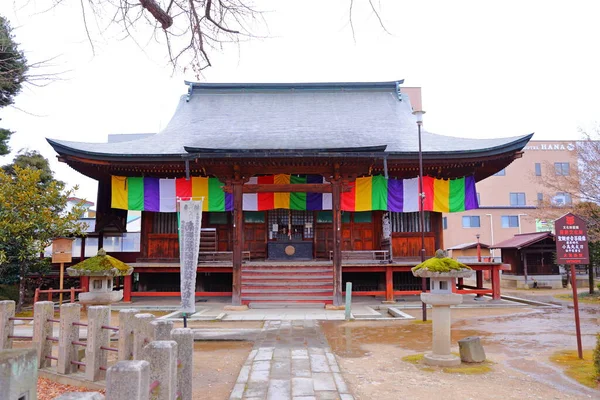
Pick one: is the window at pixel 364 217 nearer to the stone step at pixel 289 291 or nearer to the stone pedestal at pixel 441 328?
the stone step at pixel 289 291

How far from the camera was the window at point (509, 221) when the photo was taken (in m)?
39.1

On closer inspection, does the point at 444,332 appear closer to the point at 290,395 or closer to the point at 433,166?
the point at 290,395

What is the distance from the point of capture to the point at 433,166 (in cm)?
1628

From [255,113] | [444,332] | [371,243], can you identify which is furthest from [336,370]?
[255,113]

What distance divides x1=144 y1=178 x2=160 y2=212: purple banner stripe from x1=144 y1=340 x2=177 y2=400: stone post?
1350 cm

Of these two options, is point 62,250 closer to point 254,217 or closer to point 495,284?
point 254,217

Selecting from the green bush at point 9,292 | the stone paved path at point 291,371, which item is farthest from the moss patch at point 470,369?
the green bush at point 9,292

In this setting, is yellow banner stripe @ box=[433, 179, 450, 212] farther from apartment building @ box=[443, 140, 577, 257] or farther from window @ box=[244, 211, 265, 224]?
apartment building @ box=[443, 140, 577, 257]

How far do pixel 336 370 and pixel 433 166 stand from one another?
446 inches

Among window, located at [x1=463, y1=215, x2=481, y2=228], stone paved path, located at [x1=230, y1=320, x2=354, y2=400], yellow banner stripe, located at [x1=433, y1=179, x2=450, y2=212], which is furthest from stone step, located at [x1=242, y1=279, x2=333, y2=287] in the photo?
window, located at [x1=463, y1=215, x2=481, y2=228]

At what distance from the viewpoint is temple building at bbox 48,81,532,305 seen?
14.1m

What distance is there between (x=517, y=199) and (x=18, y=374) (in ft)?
146

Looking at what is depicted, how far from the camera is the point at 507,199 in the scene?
1629 inches

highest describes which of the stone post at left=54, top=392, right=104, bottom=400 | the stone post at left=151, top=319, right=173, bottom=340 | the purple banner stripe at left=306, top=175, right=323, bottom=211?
the purple banner stripe at left=306, top=175, right=323, bottom=211
